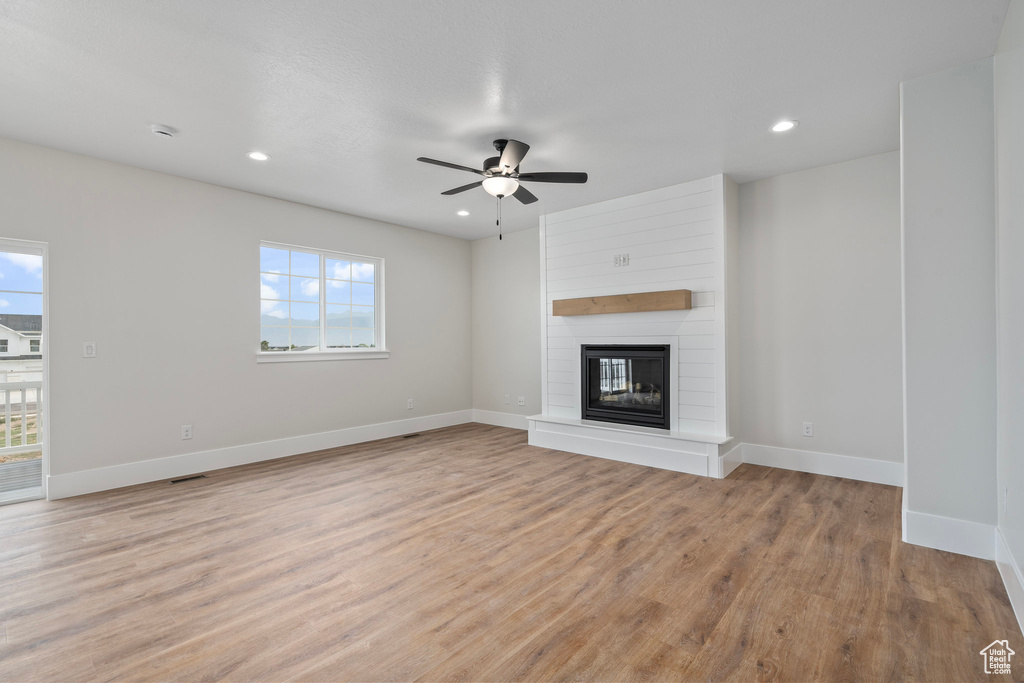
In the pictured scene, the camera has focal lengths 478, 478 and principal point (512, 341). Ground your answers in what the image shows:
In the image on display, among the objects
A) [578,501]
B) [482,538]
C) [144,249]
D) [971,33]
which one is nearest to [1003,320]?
[971,33]

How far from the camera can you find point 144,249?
4.05 meters

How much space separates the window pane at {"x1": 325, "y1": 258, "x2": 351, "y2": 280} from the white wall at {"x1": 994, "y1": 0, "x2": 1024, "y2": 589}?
215 inches

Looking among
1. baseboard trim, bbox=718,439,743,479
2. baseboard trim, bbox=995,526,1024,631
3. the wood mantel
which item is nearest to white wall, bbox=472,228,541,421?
the wood mantel

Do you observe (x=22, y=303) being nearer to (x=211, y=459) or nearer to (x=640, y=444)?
(x=211, y=459)

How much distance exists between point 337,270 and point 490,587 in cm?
433

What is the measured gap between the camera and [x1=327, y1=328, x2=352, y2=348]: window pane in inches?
215

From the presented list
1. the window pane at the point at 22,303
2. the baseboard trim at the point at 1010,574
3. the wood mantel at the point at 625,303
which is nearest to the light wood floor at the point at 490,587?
the baseboard trim at the point at 1010,574

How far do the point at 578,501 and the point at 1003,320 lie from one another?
2526 millimetres

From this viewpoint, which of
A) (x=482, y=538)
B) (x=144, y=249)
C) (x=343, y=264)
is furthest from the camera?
(x=343, y=264)

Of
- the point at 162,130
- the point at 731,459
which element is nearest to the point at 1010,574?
the point at 731,459

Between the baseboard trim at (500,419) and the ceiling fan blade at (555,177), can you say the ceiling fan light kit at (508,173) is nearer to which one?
the ceiling fan blade at (555,177)

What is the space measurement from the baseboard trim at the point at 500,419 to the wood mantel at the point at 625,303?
169 centimetres

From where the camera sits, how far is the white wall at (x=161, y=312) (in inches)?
143

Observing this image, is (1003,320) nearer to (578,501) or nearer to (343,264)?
(578,501)
